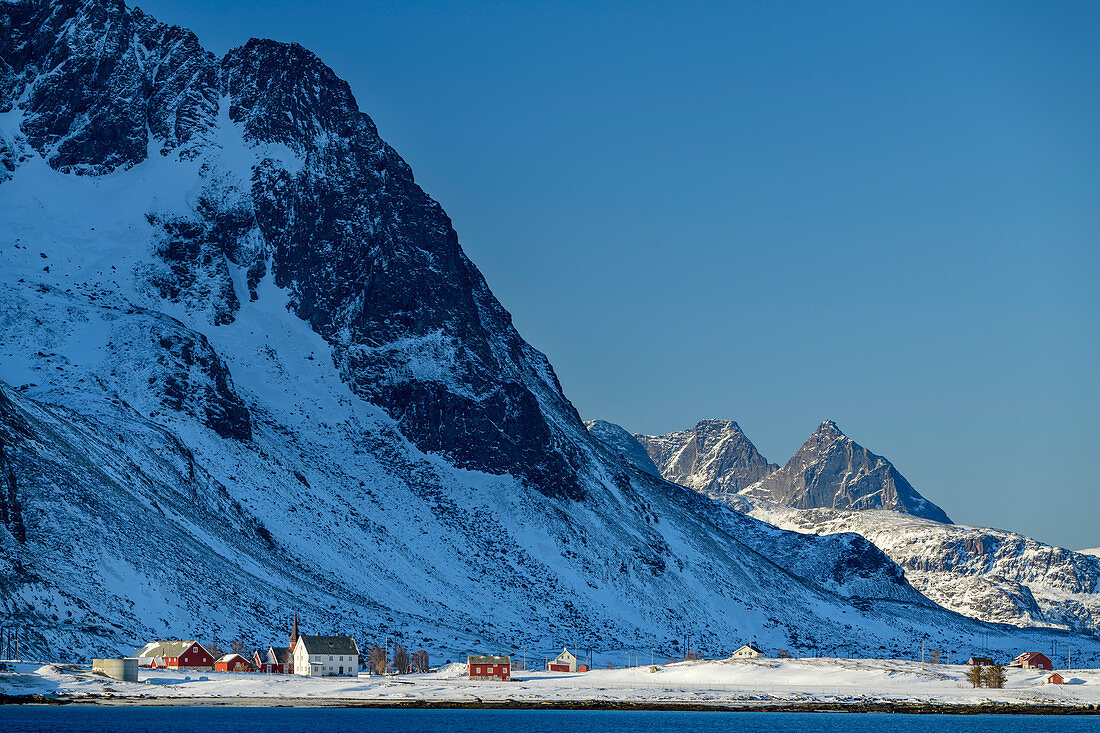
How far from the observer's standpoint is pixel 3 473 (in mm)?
171625

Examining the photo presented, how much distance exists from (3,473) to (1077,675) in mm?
142021

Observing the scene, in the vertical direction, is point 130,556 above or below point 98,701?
above

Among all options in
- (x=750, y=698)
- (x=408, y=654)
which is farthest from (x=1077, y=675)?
(x=408, y=654)

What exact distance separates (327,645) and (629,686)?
36.0 m

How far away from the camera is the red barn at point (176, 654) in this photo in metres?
155

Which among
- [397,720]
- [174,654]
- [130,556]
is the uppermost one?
[130,556]

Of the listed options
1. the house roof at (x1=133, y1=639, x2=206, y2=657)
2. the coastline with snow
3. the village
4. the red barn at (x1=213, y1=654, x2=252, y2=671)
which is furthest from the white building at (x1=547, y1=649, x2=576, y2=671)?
the house roof at (x1=133, y1=639, x2=206, y2=657)

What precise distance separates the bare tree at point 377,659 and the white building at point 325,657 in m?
6.14

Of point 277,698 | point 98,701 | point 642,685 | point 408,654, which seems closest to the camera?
point 98,701

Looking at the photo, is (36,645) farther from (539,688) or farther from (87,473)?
(539,688)

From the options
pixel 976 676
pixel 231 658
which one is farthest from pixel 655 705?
pixel 231 658

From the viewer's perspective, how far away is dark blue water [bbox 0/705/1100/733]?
366 feet

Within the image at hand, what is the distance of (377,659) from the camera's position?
176750 millimetres

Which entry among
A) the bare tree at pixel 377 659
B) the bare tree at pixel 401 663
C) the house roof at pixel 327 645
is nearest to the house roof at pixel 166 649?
the house roof at pixel 327 645
